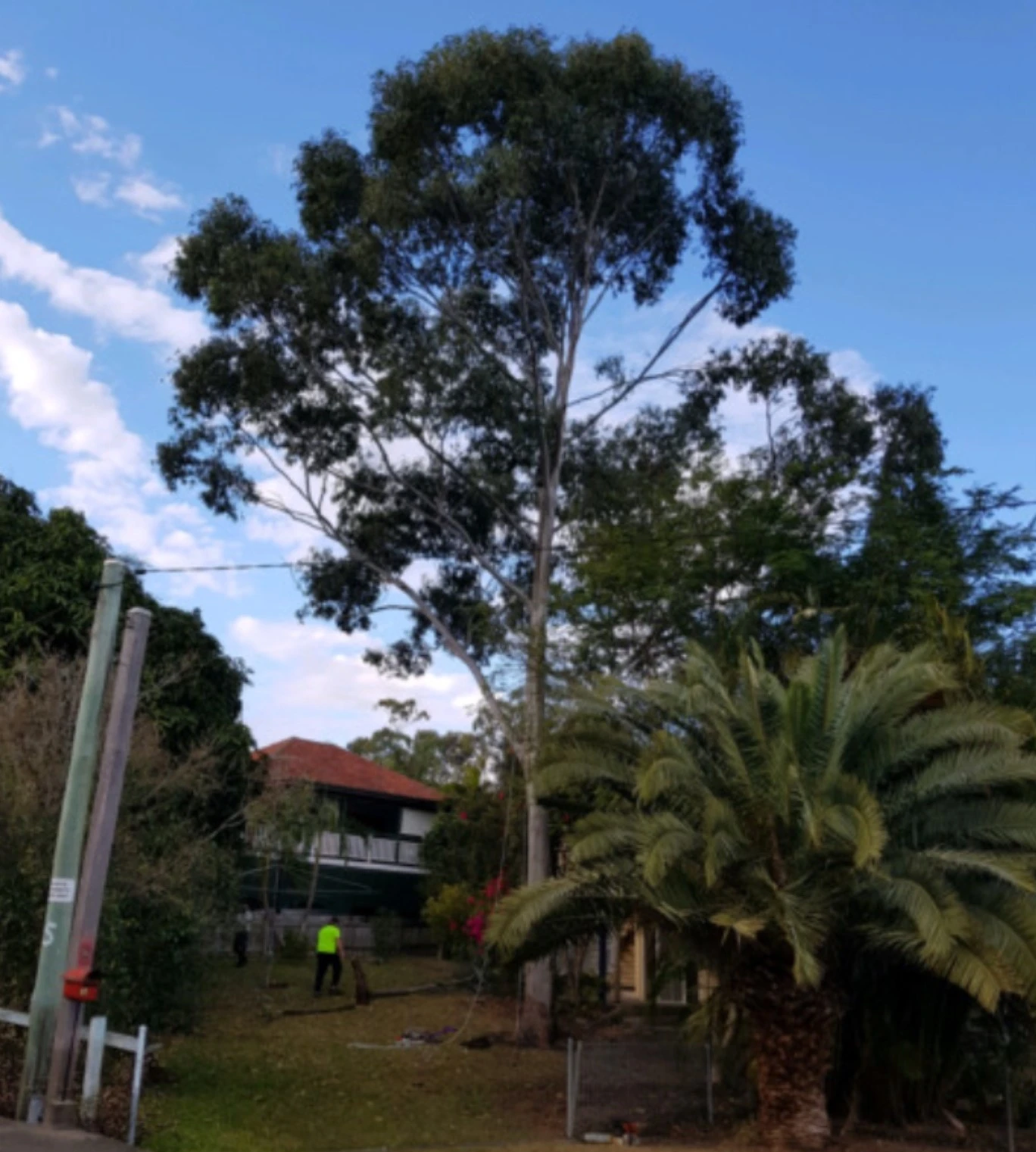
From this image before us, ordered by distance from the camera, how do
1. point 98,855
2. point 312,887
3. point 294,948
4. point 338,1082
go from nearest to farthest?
point 98,855 → point 338,1082 → point 312,887 → point 294,948

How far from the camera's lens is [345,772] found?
39.2 metres

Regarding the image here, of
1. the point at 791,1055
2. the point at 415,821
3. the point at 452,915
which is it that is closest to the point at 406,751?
the point at 415,821

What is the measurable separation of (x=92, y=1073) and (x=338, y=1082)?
18.9 feet

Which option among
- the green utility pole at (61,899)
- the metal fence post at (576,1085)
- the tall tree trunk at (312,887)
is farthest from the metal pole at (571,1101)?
the tall tree trunk at (312,887)

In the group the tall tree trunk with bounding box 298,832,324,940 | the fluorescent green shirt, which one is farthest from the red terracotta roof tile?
the fluorescent green shirt

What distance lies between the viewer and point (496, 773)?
2542cm

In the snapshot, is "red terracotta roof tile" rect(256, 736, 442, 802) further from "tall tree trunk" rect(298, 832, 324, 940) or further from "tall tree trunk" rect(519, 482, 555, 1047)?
"tall tree trunk" rect(519, 482, 555, 1047)

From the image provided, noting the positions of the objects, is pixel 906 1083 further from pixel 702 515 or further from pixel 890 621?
pixel 702 515

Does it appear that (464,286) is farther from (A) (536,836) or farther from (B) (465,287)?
(A) (536,836)

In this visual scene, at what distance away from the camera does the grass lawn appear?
1355cm

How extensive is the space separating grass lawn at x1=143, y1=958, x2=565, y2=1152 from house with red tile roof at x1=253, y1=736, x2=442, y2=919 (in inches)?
265

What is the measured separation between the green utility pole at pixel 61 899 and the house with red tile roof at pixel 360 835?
52.4 ft

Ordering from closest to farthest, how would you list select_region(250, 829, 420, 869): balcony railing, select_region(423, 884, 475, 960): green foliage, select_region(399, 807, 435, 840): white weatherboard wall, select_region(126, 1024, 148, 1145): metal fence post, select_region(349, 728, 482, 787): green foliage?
select_region(126, 1024, 148, 1145): metal fence post, select_region(423, 884, 475, 960): green foliage, select_region(250, 829, 420, 869): balcony railing, select_region(399, 807, 435, 840): white weatherboard wall, select_region(349, 728, 482, 787): green foliage

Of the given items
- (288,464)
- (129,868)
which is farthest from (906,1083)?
(288,464)
